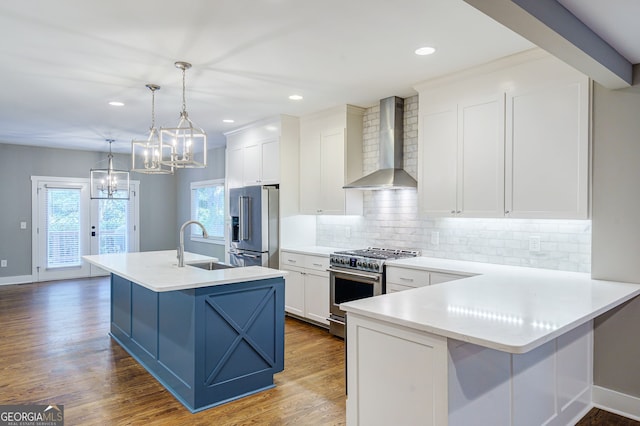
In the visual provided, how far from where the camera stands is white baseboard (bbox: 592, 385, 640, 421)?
8.85ft

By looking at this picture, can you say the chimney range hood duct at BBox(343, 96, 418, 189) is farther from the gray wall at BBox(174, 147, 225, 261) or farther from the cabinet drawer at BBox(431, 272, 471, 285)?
the gray wall at BBox(174, 147, 225, 261)

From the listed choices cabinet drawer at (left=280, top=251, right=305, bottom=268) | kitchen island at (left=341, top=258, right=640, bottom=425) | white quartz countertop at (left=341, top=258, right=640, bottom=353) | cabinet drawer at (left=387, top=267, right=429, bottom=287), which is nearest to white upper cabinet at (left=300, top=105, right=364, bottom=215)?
cabinet drawer at (left=280, top=251, right=305, bottom=268)

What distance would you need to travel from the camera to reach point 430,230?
4.26m

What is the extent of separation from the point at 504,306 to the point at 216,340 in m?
1.91

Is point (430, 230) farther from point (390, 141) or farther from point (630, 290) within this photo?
point (630, 290)

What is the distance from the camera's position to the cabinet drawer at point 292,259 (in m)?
4.97

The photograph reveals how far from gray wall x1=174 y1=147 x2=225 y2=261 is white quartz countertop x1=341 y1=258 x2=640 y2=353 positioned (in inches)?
237

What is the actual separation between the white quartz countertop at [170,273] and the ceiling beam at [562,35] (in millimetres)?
2221

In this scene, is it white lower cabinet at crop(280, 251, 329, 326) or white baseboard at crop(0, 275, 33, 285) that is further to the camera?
white baseboard at crop(0, 275, 33, 285)

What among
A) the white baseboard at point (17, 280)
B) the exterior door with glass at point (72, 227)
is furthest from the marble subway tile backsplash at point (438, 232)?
the white baseboard at point (17, 280)

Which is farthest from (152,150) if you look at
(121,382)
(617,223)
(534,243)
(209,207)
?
(209,207)

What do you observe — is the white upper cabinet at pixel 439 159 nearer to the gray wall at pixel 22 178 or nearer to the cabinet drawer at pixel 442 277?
the cabinet drawer at pixel 442 277

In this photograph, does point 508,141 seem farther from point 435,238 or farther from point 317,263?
point 317,263

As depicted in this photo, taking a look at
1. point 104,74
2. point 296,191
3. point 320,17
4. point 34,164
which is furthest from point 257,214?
point 34,164
